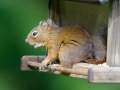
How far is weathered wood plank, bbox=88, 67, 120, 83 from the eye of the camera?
3.37 m

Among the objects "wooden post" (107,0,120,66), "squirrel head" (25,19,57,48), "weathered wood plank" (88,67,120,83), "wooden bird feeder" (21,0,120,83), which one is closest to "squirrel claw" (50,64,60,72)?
"wooden bird feeder" (21,0,120,83)

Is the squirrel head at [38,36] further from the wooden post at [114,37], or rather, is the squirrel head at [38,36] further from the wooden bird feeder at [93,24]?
the wooden post at [114,37]

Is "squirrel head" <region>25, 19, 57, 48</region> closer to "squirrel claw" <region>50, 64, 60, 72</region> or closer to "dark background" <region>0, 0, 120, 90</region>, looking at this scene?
"squirrel claw" <region>50, 64, 60, 72</region>

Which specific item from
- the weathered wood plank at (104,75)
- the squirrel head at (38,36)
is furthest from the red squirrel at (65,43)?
the weathered wood plank at (104,75)

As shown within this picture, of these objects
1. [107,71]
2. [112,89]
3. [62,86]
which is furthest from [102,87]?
[107,71]

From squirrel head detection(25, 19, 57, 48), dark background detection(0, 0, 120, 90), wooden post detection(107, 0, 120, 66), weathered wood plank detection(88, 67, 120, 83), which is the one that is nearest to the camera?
weathered wood plank detection(88, 67, 120, 83)

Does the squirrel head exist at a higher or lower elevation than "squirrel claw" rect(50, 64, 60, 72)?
higher

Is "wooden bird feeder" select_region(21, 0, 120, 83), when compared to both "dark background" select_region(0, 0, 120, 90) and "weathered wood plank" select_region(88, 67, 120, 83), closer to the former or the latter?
"weathered wood plank" select_region(88, 67, 120, 83)

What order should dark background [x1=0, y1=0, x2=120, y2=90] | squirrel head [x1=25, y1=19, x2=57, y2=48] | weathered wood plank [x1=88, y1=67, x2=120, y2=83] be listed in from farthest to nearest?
1. dark background [x1=0, y1=0, x2=120, y2=90]
2. squirrel head [x1=25, y1=19, x2=57, y2=48]
3. weathered wood plank [x1=88, y1=67, x2=120, y2=83]

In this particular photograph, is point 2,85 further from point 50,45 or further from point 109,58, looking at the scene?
point 109,58

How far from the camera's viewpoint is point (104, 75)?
3.41 m

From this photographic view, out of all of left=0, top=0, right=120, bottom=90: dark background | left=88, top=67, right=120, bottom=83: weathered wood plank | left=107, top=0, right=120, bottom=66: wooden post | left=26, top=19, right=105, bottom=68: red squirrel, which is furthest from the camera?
left=0, top=0, right=120, bottom=90: dark background

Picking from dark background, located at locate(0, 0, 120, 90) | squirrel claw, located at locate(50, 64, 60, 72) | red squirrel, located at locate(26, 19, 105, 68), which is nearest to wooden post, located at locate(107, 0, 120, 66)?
red squirrel, located at locate(26, 19, 105, 68)

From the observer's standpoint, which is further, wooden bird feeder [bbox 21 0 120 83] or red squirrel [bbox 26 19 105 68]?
red squirrel [bbox 26 19 105 68]
